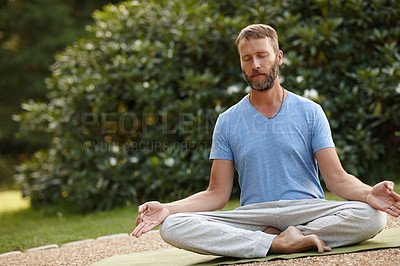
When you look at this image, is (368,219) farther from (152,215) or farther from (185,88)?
(185,88)

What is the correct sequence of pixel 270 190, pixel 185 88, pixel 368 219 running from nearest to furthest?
pixel 368 219 < pixel 270 190 < pixel 185 88

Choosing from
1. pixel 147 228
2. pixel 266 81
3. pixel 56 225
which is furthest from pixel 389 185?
pixel 56 225

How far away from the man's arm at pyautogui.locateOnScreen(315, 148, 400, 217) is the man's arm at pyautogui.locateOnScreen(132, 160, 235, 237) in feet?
1.86

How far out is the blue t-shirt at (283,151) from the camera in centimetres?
289

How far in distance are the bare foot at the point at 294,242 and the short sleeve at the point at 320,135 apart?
0.50m

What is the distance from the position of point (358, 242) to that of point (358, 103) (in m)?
3.02

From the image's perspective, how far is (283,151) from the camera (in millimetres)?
2910

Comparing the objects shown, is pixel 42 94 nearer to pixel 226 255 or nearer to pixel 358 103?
pixel 358 103

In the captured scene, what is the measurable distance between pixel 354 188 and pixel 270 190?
47 cm

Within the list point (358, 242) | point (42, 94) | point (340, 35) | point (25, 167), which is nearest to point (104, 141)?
point (25, 167)

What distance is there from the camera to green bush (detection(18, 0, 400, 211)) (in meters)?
5.48

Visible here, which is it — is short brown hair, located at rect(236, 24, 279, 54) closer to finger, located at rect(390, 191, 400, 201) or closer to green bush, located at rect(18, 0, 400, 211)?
finger, located at rect(390, 191, 400, 201)

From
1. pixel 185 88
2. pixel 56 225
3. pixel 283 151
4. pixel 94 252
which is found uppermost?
pixel 185 88

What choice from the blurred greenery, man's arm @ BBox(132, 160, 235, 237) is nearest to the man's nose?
man's arm @ BBox(132, 160, 235, 237)
